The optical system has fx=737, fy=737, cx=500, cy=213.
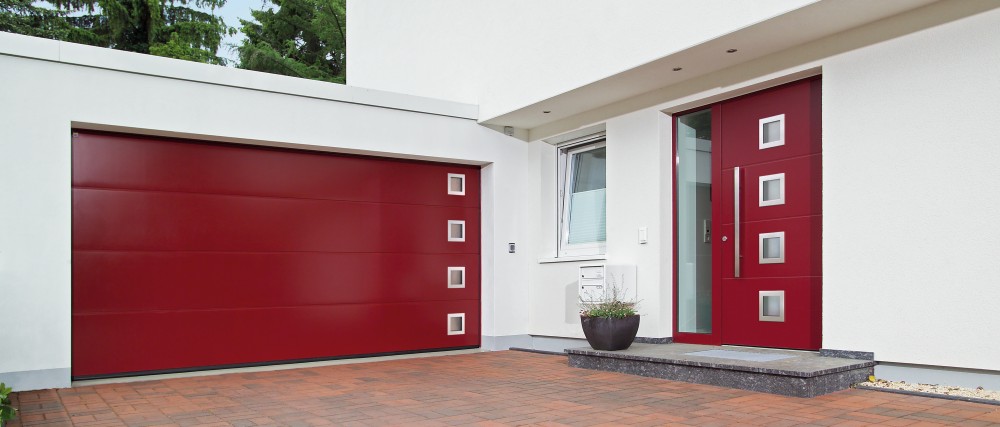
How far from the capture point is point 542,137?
8328mm

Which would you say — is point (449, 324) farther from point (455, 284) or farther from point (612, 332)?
point (612, 332)

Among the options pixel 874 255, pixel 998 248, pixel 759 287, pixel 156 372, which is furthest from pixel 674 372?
pixel 156 372

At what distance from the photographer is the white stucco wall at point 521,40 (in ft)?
18.5

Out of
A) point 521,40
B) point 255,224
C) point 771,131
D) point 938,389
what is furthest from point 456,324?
point 938,389

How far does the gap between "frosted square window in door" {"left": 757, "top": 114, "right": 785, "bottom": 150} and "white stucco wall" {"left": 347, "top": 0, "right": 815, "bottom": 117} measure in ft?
3.28

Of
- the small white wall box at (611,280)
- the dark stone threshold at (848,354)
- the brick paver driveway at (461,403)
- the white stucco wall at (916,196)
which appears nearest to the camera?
the brick paver driveway at (461,403)

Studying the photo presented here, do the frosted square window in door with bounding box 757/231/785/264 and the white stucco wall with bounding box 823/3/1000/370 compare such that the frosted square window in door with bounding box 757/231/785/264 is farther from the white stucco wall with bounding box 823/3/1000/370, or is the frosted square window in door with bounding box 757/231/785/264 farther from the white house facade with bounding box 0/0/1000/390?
the white stucco wall with bounding box 823/3/1000/370

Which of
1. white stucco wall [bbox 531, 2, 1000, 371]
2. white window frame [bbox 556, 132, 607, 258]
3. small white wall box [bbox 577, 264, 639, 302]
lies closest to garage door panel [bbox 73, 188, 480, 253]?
white window frame [bbox 556, 132, 607, 258]

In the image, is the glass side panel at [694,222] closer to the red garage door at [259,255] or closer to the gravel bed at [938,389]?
the gravel bed at [938,389]

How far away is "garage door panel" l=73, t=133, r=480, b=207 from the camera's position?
20.3ft

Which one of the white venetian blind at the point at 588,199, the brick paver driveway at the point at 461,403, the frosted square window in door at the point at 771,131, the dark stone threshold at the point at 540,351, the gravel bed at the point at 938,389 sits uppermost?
the frosted square window in door at the point at 771,131

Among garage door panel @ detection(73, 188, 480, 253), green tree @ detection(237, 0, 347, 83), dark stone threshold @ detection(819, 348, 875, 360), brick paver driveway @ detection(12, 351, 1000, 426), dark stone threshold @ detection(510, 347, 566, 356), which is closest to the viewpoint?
brick paver driveway @ detection(12, 351, 1000, 426)

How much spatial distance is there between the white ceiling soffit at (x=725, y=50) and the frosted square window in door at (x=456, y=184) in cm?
73

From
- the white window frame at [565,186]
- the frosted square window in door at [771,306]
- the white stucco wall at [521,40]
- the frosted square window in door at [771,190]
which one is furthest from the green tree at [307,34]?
the frosted square window in door at [771,306]
